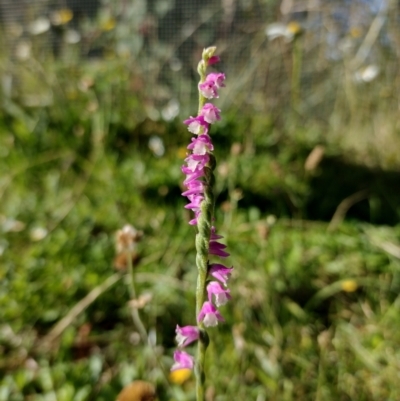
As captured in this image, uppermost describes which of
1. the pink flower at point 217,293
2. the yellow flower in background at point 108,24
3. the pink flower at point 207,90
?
the yellow flower in background at point 108,24

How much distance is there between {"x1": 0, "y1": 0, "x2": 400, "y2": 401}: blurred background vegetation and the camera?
49.9 inches

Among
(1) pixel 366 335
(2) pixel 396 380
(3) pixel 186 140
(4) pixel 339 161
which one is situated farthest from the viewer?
(4) pixel 339 161

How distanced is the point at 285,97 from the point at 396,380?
6.73ft

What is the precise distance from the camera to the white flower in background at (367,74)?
2.30m

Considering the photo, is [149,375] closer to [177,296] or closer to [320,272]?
[177,296]

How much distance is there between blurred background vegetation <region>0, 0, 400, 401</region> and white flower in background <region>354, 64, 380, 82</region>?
2 centimetres

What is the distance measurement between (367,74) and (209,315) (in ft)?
6.62

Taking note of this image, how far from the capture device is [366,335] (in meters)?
1.37

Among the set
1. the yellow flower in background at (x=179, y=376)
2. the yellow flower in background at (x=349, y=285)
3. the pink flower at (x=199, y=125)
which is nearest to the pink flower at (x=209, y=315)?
the pink flower at (x=199, y=125)

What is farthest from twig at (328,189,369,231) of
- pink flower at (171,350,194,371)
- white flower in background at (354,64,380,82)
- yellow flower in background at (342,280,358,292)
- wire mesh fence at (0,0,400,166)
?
pink flower at (171,350,194,371)

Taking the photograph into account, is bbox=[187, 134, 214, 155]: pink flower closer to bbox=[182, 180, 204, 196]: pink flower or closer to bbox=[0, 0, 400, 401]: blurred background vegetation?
bbox=[182, 180, 204, 196]: pink flower

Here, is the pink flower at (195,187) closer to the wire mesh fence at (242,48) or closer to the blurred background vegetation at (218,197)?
the blurred background vegetation at (218,197)

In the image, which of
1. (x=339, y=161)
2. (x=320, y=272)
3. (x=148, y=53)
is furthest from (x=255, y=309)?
(x=148, y=53)

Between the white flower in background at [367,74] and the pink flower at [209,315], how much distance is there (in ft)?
6.48
